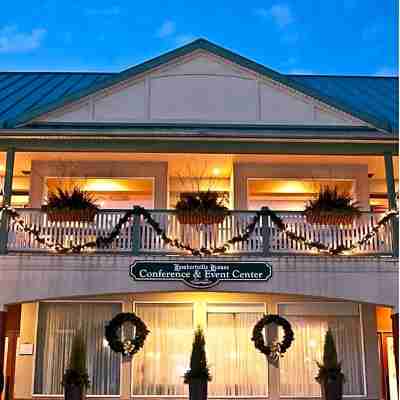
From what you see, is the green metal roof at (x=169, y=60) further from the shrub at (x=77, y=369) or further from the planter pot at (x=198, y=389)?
the planter pot at (x=198, y=389)

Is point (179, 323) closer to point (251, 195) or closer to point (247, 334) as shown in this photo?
point (247, 334)

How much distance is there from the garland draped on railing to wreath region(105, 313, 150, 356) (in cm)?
187

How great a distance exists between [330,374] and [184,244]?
13.9 ft

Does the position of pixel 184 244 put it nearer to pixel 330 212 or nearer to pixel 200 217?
pixel 200 217

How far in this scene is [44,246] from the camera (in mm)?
13984

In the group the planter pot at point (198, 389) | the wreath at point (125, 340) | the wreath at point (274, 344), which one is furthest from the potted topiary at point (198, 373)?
the wreath at point (274, 344)

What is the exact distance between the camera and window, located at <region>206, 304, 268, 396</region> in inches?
596

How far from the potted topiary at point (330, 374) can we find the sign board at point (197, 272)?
230 cm

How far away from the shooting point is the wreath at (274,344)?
14812mm

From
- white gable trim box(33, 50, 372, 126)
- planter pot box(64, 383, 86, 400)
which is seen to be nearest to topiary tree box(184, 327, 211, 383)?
planter pot box(64, 383, 86, 400)

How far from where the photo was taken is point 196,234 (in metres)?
14.2

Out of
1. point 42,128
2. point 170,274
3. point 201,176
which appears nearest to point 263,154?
point 201,176

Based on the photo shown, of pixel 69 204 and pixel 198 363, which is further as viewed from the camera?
pixel 69 204

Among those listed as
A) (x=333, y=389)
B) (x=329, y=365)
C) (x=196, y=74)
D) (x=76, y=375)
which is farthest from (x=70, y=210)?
(x=333, y=389)
